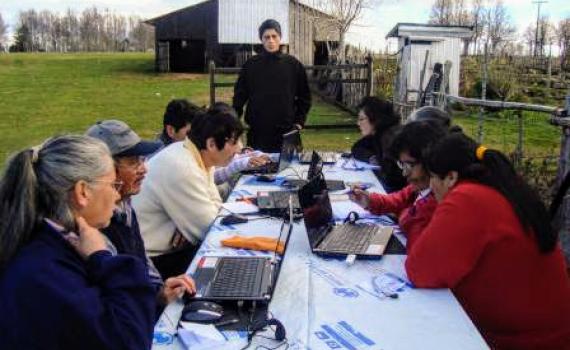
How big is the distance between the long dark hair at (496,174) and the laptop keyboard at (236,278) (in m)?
0.82

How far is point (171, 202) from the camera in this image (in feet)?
10.3

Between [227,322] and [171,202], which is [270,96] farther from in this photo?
[227,322]

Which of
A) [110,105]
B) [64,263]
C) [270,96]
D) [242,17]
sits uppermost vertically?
[242,17]

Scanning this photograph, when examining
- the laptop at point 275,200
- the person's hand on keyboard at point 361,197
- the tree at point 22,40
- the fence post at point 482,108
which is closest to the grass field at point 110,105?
the fence post at point 482,108

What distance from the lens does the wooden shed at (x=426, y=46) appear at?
13.8m

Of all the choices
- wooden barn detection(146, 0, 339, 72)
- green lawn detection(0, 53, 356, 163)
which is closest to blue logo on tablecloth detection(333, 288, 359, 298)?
green lawn detection(0, 53, 356, 163)

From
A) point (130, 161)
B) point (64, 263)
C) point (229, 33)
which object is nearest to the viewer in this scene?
point (64, 263)

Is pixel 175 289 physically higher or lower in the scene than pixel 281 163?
lower

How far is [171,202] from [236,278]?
961 mm

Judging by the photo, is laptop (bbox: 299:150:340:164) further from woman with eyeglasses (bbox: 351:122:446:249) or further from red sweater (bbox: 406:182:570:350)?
red sweater (bbox: 406:182:570:350)

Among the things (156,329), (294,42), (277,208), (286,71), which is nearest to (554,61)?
(294,42)

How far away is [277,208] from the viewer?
11.3ft

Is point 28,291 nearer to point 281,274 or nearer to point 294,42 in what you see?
point 281,274

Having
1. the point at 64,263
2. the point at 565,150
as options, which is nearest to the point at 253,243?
the point at 64,263
